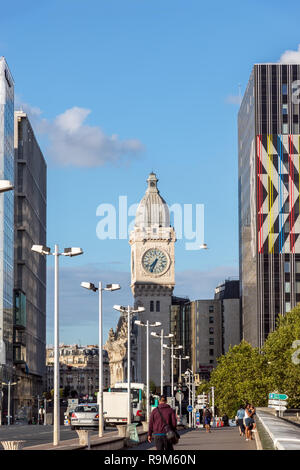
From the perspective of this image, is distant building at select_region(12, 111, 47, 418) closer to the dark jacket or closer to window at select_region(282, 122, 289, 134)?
window at select_region(282, 122, 289, 134)

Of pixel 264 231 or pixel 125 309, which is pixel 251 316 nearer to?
pixel 264 231

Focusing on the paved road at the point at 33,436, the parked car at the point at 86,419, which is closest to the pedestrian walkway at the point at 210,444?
the paved road at the point at 33,436

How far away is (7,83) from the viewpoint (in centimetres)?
14988

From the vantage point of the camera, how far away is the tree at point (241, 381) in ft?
385

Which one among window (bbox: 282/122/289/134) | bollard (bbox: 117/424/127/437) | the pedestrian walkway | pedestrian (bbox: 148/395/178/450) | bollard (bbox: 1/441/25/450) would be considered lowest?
the pedestrian walkway

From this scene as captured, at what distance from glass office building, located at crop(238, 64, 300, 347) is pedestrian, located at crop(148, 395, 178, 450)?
14123 centimetres

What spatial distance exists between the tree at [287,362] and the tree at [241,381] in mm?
13018

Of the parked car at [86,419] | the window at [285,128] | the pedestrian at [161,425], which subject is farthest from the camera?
the window at [285,128]

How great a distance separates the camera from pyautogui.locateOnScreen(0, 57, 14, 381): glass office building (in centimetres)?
14338

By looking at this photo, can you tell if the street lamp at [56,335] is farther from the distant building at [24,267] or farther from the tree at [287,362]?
the distant building at [24,267]

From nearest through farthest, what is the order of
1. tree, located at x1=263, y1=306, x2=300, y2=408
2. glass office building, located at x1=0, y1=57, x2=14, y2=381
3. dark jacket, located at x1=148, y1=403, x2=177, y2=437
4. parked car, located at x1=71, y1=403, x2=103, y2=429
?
dark jacket, located at x1=148, y1=403, x2=177, y2=437 → parked car, located at x1=71, y1=403, x2=103, y2=429 → tree, located at x1=263, y1=306, x2=300, y2=408 → glass office building, located at x1=0, y1=57, x2=14, y2=381

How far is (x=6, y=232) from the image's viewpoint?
148 metres

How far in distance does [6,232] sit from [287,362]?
2443 inches

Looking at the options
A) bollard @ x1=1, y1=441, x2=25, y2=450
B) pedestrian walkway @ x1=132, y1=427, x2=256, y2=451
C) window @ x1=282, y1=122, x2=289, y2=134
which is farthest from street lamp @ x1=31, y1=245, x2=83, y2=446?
window @ x1=282, y1=122, x2=289, y2=134
